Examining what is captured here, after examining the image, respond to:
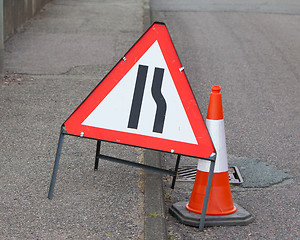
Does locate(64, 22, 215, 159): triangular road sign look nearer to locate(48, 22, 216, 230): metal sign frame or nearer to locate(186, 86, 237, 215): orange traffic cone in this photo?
locate(48, 22, 216, 230): metal sign frame

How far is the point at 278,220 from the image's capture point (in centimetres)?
483

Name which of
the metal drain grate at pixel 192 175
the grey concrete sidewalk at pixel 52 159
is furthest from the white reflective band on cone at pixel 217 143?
the metal drain grate at pixel 192 175

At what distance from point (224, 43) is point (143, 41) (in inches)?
343

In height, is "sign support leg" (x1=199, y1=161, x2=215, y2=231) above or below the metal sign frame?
below

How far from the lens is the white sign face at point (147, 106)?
183 inches

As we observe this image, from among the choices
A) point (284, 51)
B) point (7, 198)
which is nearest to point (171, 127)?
point (7, 198)

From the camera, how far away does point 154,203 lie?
4.84 m

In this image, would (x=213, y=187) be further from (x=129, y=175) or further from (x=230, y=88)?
(x=230, y=88)

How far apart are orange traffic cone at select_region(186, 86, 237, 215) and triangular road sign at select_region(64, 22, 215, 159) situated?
0.17 metres

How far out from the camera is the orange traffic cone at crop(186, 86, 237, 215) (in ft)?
15.5

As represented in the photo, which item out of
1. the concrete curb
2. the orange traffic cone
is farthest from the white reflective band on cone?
the concrete curb

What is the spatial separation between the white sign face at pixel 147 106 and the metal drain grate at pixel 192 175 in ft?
3.60

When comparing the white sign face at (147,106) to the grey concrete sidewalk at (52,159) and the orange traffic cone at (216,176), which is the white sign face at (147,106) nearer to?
the orange traffic cone at (216,176)

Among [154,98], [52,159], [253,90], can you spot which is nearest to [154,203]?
[154,98]
